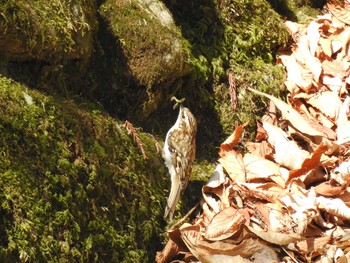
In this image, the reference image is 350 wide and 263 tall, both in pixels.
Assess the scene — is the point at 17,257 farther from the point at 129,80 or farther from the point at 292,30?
the point at 292,30

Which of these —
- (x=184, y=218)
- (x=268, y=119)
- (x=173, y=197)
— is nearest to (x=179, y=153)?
(x=173, y=197)

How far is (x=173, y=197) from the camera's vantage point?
4.93 meters

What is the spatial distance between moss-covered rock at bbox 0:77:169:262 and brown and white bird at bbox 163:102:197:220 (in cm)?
9

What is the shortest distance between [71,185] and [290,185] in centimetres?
166

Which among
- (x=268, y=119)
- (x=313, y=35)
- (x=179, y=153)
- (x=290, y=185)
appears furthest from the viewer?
(x=313, y=35)

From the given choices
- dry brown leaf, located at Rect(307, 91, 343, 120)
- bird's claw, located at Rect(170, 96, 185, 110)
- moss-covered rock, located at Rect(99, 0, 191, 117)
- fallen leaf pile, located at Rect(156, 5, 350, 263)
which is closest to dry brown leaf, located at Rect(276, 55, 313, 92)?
fallen leaf pile, located at Rect(156, 5, 350, 263)

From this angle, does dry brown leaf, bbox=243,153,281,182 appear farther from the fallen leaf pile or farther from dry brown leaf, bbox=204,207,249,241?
dry brown leaf, bbox=204,207,249,241

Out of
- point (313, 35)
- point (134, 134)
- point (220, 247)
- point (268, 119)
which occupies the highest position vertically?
point (313, 35)

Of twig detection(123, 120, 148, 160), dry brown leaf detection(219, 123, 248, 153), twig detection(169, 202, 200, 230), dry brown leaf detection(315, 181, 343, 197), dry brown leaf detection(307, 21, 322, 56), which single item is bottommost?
twig detection(169, 202, 200, 230)

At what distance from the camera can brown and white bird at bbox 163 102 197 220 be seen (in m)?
4.96

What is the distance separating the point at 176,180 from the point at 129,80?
859 mm

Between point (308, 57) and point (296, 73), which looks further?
point (308, 57)

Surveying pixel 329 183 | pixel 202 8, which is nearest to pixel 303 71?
pixel 202 8

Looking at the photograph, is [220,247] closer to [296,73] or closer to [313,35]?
[296,73]
